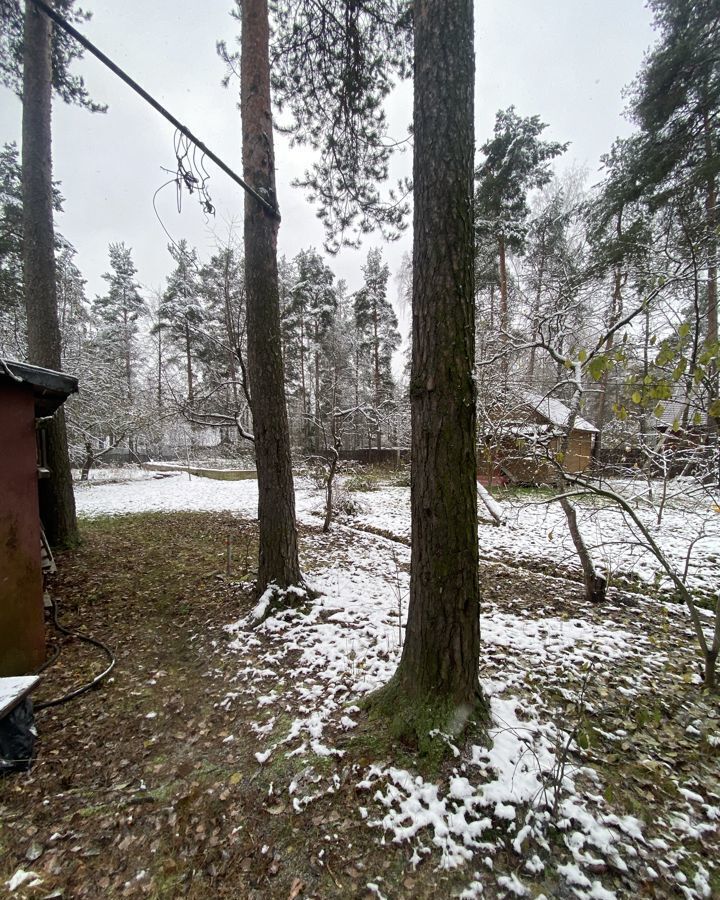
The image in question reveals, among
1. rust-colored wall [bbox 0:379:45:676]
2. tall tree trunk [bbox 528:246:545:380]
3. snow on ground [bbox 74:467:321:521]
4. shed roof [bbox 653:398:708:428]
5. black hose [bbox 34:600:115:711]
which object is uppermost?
tall tree trunk [bbox 528:246:545:380]

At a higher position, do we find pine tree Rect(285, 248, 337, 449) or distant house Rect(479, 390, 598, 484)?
pine tree Rect(285, 248, 337, 449)

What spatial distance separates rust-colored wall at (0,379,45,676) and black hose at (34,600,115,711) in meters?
0.25

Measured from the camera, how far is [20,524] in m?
2.57

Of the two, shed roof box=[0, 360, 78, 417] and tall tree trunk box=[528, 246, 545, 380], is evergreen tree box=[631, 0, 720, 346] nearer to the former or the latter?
tall tree trunk box=[528, 246, 545, 380]

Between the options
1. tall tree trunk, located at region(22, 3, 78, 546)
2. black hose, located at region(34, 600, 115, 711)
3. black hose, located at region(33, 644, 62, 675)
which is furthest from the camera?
tall tree trunk, located at region(22, 3, 78, 546)

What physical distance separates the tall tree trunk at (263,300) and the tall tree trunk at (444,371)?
187 centimetres

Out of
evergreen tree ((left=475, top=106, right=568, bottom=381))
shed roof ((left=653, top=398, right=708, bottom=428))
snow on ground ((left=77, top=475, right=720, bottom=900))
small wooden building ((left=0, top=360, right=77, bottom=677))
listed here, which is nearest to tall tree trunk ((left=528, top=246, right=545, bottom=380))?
evergreen tree ((left=475, top=106, right=568, bottom=381))

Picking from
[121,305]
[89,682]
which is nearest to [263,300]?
[89,682]

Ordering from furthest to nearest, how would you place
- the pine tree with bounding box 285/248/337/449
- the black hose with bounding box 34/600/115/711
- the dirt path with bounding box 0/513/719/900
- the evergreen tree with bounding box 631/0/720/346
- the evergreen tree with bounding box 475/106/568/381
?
1. the pine tree with bounding box 285/248/337/449
2. the evergreen tree with bounding box 475/106/568/381
3. the evergreen tree with bounding box 631/0/720/346
4. the black hose with bounding box 34/600/115/711
5. the dirt path with bounding box 0/513/719/900

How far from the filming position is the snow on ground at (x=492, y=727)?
4.47 feet

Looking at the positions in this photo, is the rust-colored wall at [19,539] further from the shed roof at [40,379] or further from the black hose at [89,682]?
the black hose at [89,682]

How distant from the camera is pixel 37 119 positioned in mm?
4629

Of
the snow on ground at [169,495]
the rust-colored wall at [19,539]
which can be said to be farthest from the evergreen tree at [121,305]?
the rust-colored wall at [19,539]

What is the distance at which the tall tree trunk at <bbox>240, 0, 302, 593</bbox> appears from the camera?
10.6ft
